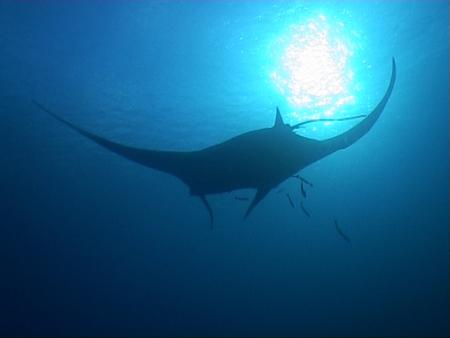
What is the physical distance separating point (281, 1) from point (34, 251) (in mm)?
29411

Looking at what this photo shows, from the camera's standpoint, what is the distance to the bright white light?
936 centimetres

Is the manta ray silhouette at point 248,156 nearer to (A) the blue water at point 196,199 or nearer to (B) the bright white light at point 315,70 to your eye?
(A) the blue water at point 196,199

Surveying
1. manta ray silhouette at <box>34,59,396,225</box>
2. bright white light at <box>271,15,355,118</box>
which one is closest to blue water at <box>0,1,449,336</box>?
bright white light at <box>271,15,355,118</box>

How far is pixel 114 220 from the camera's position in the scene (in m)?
27.0

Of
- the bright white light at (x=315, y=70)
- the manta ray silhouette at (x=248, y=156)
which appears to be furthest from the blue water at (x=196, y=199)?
the manta ray silhouette at (x=248, y=156)

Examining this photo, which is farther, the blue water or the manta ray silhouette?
the blue water

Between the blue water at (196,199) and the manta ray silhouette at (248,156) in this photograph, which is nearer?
the manta ray silhouette at (248,156)

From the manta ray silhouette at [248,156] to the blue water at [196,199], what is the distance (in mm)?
4708

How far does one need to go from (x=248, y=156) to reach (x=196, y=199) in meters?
19.0

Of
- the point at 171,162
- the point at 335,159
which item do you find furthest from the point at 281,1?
the point at 335,159

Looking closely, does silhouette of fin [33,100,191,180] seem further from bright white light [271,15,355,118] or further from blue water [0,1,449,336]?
bright white light [271,15,355,118]

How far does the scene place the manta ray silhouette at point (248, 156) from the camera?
4.57 meters

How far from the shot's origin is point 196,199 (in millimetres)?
23750

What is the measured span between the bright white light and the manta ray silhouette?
5.08m
